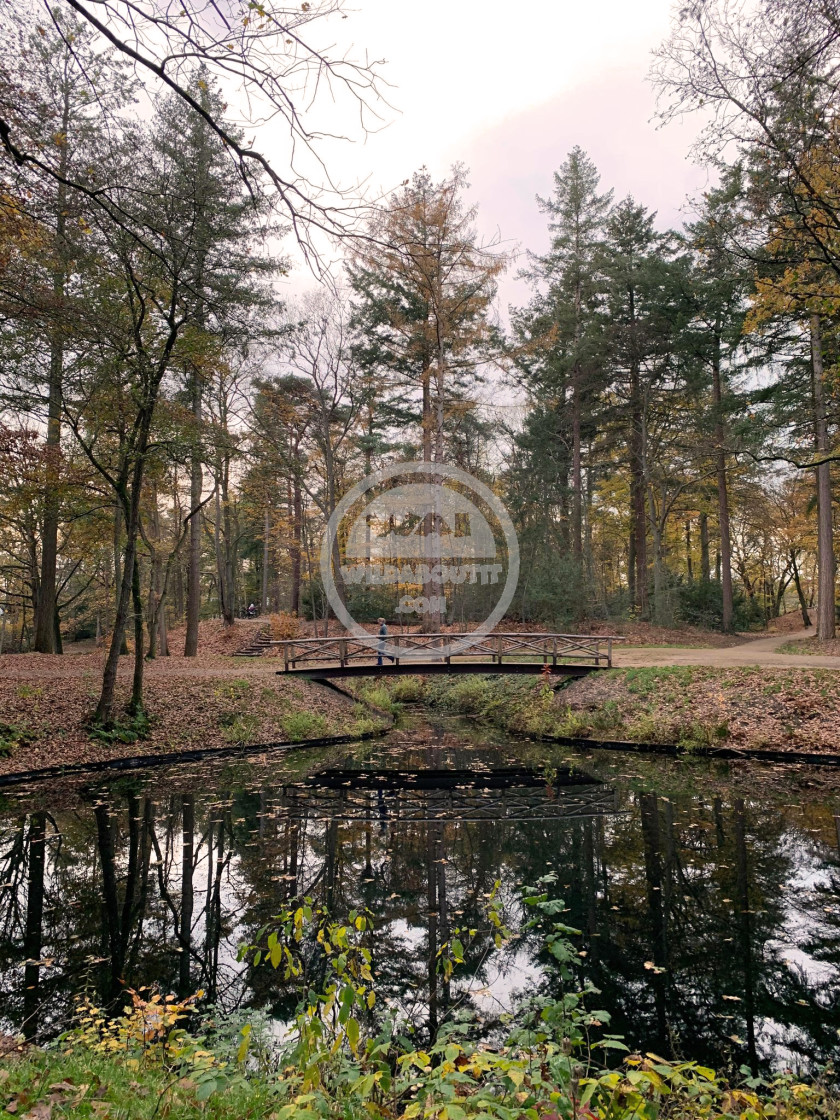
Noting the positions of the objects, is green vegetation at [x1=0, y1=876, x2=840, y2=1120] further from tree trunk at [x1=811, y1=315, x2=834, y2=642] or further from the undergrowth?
tree trunk at [x1=811, y1=315, x2=834, y2=642]

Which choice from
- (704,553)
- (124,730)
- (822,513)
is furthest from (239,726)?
(704,553)

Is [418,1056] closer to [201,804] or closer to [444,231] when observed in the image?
[201,804]

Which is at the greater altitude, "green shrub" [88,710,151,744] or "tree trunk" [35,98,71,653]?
"tree trunk" [35,98,71,653]

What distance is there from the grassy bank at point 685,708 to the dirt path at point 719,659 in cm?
88

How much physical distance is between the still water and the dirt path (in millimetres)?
4493

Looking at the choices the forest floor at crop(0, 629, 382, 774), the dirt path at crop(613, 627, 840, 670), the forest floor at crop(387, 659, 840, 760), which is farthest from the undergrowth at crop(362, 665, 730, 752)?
the forest floor at crop(0, 629, 382, 774)

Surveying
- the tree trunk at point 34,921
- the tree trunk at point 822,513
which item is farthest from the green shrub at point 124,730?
the tree trunk at point 822,513

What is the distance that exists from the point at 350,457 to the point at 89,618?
50.9ft

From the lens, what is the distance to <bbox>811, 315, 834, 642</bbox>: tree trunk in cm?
1680

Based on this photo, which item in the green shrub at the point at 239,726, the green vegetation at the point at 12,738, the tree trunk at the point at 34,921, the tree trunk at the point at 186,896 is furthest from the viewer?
the green shrub at the point at 239,726

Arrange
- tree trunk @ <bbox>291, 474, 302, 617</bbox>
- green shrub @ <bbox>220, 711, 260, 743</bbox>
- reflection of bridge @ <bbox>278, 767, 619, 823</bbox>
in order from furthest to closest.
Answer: tree trunk @ <bbox>291, 474, 302, 617</bbox> < green shrub @ <bbox>220, 711, 260, 743</bbox> < reflection of bridge @ <bbox>278, 767, 619, 823</bbox>

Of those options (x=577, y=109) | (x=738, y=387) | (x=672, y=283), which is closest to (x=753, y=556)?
(x=738, y=387)

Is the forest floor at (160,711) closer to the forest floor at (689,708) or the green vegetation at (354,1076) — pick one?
the forest floor at (689,708)

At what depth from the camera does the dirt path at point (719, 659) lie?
14175 mm
